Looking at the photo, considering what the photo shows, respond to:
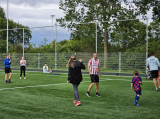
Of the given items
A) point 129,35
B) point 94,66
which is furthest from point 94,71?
point 129,35

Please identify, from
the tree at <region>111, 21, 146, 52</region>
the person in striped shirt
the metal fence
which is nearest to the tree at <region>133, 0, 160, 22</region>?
A: the person in striped shirt

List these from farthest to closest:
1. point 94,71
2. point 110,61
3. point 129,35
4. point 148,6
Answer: point 129,35 → point 110,61 → point 94,71 → point 148,6

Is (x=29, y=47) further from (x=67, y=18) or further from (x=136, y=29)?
(x=136, y=29)

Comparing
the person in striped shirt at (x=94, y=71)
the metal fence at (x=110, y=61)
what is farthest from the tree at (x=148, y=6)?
the metal fence at (x=110, y=61)

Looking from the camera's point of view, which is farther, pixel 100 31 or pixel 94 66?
pixel 100 31

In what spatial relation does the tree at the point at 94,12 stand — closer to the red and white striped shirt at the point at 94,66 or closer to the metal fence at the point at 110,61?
the metal fence at the point at 110,61

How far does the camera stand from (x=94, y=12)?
2988 cm

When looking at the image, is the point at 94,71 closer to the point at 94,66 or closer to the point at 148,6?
the point at 94,66

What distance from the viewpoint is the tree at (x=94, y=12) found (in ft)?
91.0

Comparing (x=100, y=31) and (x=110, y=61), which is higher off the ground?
(x=100, y=31)

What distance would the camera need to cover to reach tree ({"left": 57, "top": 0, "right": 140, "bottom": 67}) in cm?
2774

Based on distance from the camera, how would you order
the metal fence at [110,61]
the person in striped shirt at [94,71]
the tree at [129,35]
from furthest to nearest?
the tree at [129,35] < the metal fence at [110,61] < the person in striped shirt at [94,71]

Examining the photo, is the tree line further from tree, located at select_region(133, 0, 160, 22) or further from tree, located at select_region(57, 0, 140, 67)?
tree, located at select_region(133, 0, 160, 22)

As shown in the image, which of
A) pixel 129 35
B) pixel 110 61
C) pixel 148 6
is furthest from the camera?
pixel 129 35
